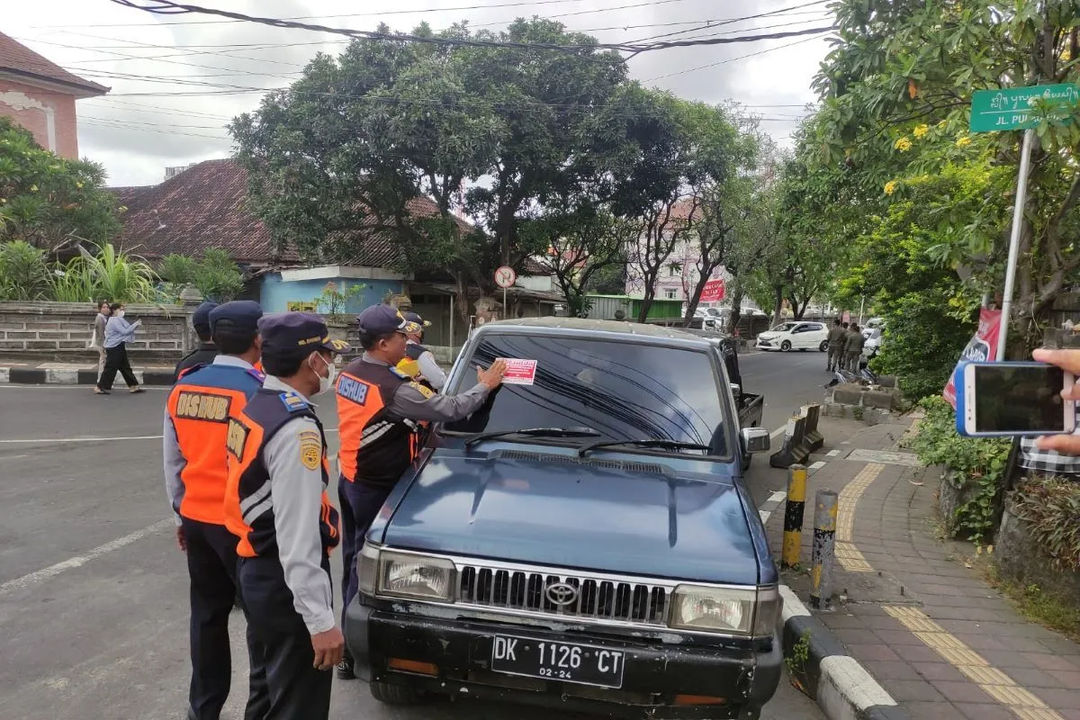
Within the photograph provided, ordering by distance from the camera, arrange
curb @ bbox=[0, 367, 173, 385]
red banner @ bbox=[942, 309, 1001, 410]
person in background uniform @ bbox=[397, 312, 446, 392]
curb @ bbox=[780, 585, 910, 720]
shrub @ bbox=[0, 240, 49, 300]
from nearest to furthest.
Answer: curb @ bbox=[780, 585, 910, 720] < person in background uniform @ bbox=[397, 312, 446, 392] < red banner @ bbox=[942, 309, 1001, 410] < curb @ bbox=[0, 367, 173, 385] < shrub @ bbox=[0, 240, 49, 300]

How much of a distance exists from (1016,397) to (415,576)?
2045 millimetres

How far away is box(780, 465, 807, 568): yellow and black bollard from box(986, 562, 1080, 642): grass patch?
4.31ft

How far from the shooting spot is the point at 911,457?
912cm

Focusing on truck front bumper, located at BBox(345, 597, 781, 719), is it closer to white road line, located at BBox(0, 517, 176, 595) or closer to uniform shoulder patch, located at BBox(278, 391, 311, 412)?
uniform shoulder patch, located at BBox(278, 391, 311, 412)

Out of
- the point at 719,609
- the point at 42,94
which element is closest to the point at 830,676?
the point at 719,609

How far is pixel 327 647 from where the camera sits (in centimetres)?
221

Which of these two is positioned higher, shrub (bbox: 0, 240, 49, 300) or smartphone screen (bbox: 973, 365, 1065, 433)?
shrub (bbox: 0, 240, 49, 300)

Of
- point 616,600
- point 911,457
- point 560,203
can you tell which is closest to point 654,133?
point 560,203

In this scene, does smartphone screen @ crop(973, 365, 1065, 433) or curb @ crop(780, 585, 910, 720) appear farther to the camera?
curb @ crop(780, 585, 910, 720)

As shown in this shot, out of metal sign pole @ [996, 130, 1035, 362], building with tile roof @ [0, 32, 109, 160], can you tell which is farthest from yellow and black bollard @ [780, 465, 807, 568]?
building with tile roof @ [0, 32, 109, 160]

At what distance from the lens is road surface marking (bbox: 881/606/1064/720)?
330 centimetres

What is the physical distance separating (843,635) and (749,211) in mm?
24221

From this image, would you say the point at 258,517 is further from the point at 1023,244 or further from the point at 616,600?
the point at 1023,244

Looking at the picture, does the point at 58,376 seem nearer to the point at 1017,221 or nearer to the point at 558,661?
the point at 558,661
